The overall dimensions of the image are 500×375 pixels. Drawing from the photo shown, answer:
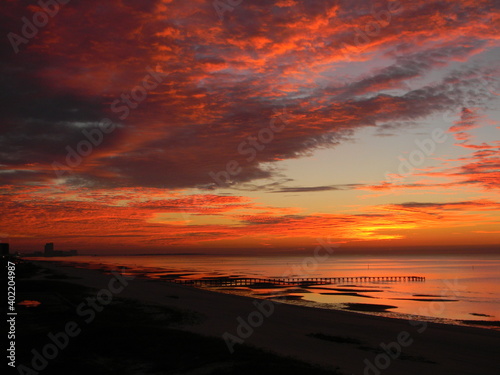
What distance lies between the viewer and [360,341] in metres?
21.8

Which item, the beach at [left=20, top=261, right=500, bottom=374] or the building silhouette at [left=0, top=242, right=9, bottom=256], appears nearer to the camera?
the beach at [left=20, top=261, right=500, bottom=374]

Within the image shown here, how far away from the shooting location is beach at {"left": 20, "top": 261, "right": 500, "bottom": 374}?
16938 mm

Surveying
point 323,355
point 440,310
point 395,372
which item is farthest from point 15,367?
point 440,310

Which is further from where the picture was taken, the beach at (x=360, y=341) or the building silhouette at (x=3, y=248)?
the building silhouette at (x=3, y=248)

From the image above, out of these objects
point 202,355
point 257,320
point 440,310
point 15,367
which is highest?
point 440,310

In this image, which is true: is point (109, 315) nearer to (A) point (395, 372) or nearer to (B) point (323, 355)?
(B) point (323, 355)

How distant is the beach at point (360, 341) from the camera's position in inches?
667

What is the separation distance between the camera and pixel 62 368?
12891 mm

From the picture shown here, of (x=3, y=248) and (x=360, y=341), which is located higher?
(x=3, y=248)

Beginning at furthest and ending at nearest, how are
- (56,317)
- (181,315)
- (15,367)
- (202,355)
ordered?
(181,315) < (56,317) < (202,355) < (15,367)

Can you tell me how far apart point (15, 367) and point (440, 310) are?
46.0 metres

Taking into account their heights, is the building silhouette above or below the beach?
above

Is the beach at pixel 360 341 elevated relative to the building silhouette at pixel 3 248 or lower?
lower

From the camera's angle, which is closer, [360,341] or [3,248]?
[360,341]
